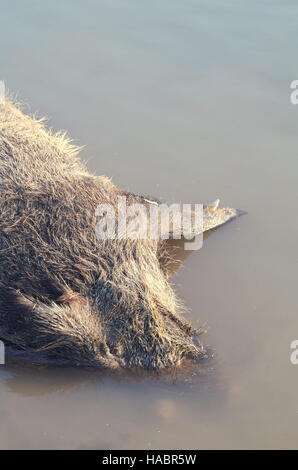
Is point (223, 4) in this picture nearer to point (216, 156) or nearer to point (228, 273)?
point (216, 156)

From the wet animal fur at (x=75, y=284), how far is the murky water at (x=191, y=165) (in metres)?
0.22

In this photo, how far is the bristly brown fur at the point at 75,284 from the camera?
5.05 m

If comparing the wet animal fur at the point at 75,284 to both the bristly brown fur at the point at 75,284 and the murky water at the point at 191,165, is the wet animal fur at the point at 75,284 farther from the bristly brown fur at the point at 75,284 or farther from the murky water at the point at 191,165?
the murky water at the point at 191,165

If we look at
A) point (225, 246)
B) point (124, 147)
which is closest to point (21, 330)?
point (225, 246)

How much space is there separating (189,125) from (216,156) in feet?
2.24

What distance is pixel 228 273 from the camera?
6.46m

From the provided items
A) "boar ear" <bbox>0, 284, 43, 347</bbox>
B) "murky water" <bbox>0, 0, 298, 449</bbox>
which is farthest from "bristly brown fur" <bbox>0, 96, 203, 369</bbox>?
"murky water" <bbox>0, 0, 298, 449</bbox>

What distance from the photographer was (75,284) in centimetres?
534

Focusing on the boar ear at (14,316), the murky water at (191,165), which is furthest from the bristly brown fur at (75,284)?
the murky water at (191,165)

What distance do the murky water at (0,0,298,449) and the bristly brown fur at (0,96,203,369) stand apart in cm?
21

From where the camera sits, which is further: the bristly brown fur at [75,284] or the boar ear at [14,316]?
the boar ear at [14,316]

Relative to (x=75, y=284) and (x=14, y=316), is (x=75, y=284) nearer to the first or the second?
(x=75, y=284)

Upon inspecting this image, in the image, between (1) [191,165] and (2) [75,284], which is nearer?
(2) [75,284]

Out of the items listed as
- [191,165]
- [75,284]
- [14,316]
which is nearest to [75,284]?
[75,284]
